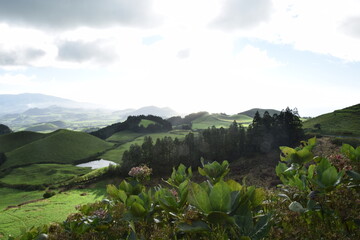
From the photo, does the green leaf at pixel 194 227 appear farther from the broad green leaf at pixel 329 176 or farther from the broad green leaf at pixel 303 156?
the broad green leaf at pixel 303 156

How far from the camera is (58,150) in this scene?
146 metres

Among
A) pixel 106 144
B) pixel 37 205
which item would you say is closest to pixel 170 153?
pixel 37 205

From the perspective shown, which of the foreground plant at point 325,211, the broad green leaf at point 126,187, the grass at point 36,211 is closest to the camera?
the foreground plant at point 325,211

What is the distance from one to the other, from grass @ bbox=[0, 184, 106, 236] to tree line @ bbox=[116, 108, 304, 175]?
1970 centimetres

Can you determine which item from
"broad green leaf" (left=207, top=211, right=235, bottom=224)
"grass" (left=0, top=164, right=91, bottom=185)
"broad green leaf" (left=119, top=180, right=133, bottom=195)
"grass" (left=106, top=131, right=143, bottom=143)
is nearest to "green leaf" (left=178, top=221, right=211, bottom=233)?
"broad green leaf" (left=207, top=211, right=235, bottom=224)

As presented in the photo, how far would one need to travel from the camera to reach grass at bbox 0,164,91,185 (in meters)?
96.1

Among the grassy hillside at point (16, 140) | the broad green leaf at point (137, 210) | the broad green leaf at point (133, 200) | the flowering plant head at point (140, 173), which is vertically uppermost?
the broad green leaf at point (133, 200)

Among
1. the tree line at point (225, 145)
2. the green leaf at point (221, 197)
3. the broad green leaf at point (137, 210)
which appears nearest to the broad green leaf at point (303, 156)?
the green leaf at point (221, 197)

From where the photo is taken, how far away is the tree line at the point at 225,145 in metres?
78.0

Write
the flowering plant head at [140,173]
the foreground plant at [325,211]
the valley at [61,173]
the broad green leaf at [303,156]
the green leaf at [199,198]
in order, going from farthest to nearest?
the valley at [61,173] → the flowering plant head at [140,173] → the broad green leaf at [303,156] → the foreground plant at [325,211] → the green leaf at [199,198]

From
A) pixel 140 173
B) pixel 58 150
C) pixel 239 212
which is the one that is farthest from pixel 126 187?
pixel 58 150

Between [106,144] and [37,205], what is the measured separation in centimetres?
11146

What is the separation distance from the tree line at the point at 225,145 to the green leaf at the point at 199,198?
7805 centimetres

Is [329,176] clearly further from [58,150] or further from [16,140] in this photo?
[16,140]
